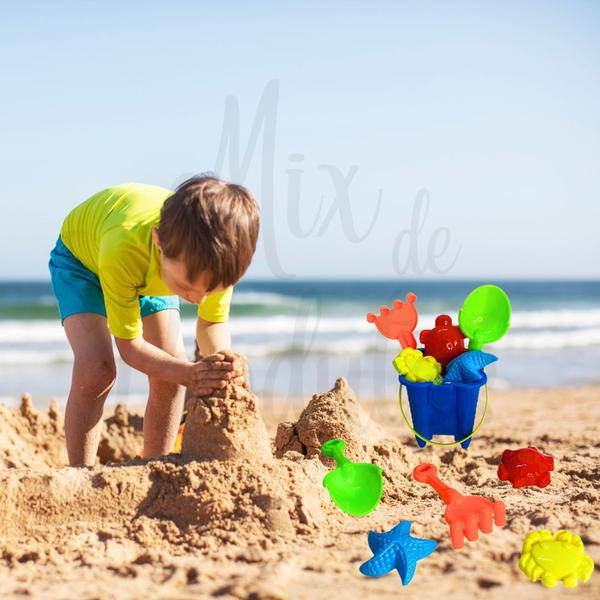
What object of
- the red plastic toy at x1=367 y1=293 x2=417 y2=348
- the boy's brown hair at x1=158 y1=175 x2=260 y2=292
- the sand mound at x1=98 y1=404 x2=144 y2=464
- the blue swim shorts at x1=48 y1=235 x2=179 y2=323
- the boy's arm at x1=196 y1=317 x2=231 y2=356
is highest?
the boy's brown hair at x1=158 y1=175 x2=260 y2=292

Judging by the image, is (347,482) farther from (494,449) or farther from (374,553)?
(494,449)

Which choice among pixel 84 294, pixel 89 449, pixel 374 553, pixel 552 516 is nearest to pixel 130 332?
pixel 84 294

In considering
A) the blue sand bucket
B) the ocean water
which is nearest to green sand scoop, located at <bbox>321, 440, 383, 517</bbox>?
the blue sand bucket

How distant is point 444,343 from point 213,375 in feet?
3.14

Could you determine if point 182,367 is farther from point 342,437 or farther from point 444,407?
point 444,407

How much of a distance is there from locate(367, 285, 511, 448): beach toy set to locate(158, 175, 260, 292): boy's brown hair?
75 cm

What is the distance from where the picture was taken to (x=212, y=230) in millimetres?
2121

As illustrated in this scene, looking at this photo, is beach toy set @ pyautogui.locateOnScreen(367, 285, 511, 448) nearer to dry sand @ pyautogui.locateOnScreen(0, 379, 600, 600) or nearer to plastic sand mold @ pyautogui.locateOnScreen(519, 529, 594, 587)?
dry sand @ pyautogui.locateOnScreen(0, 379, 600, 600)

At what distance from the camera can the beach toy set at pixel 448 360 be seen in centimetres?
264

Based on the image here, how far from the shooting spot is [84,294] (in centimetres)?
278

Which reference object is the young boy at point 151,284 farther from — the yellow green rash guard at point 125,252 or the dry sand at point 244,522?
the dry sand at point 244,522

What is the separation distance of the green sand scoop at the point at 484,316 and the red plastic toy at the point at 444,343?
38 mm

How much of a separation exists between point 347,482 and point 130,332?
2.95 feet

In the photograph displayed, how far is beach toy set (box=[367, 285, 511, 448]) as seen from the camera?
2643mm
